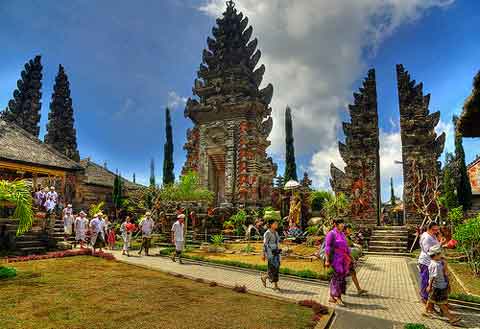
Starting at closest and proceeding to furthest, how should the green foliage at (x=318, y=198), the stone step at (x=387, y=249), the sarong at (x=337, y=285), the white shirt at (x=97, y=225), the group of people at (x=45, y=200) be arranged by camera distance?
the sarong at (x=337, y=285) < the white shirt at (x=97, y=225) < the stone step at (x=387, y=249) < the group of people at (x=45, y=200) < the green foliage at (x=318, y=198)

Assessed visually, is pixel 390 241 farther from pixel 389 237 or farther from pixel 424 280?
pixel 424 280

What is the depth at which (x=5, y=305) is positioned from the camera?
5.87 metres

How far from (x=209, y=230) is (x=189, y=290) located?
1350 cm

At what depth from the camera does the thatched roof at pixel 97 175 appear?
1398 inches

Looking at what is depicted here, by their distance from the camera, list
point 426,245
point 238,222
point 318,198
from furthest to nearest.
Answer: point 318,198, point 238,222, point 426,245

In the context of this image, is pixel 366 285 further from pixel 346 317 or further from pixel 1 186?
pixel 1 186

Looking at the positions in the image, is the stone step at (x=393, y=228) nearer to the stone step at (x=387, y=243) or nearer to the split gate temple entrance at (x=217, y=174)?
the stone step at (x=387, y=243)

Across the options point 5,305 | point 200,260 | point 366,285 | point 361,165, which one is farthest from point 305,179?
point 5,305

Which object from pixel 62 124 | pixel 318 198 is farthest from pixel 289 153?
pixel 62 124

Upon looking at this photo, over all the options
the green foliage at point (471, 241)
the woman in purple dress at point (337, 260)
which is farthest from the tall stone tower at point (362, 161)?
the woman in purple dress at point (337, 260)

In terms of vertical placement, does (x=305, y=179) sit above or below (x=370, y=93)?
below

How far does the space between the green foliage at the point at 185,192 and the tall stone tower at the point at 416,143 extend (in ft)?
45.2

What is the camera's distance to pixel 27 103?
1377 inches

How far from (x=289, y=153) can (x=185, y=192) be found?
1301 cm
